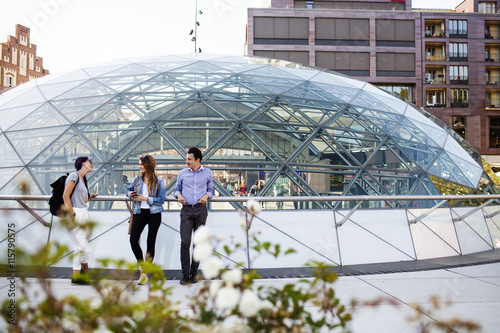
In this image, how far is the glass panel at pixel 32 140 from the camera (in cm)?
798

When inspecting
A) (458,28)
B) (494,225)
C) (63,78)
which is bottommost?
(494,225)

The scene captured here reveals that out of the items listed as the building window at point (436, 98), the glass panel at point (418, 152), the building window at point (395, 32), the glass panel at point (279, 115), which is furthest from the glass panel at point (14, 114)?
the building window at point (436, 98)

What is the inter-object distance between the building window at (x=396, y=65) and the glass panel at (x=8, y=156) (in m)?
44.7

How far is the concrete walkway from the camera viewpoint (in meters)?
3.90

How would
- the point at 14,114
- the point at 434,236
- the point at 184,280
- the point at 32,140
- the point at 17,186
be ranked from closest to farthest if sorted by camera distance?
the point at 184,280 < the point at 17,186 < the point at 434,236 < the point at 32,140 < the point at 14,114

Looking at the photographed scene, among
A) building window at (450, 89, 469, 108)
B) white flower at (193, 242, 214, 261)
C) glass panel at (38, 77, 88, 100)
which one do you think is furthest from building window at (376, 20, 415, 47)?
white flower at (193, 242, 214, 261)

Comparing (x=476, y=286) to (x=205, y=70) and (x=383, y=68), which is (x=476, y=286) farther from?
(x=383, y=68)

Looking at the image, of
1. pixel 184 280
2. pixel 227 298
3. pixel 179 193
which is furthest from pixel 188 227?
pixel 227 298

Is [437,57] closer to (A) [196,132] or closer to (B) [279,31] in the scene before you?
(B) [279,31]

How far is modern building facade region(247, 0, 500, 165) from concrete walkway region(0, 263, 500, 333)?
41.5 meters

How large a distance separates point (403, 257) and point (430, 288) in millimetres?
1967

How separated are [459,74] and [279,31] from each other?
82.4 feet

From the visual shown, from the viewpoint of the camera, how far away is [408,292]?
496cm

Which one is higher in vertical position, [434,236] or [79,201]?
[79,201]
